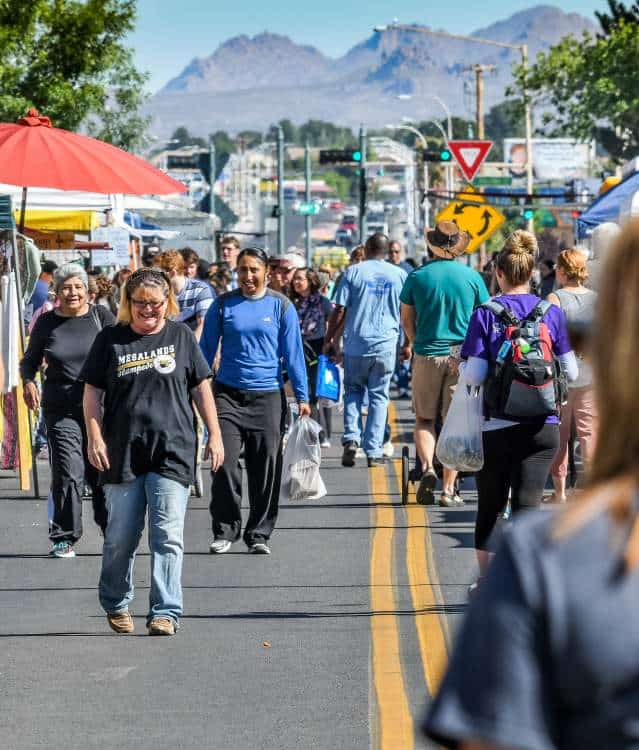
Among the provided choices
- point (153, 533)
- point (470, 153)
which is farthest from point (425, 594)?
point (470, 153)

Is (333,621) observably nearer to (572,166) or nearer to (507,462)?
(507,462)

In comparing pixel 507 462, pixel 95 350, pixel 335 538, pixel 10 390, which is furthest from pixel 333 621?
pixel 10 390

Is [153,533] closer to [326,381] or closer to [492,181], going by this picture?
[326,381]

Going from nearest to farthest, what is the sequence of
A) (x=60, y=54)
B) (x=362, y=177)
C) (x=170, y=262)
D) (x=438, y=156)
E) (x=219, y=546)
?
(x=219, y=546) → (x=170, y=262) → (x=60, y=54) → (x=438, y=156) → (x=362, y=177)

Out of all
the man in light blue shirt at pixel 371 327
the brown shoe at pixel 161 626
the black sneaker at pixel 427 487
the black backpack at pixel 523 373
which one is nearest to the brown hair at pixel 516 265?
the black backpack at pixel 523 373

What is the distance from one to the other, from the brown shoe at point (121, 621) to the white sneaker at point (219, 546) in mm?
2484

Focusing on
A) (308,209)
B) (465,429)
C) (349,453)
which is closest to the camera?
(465,429)

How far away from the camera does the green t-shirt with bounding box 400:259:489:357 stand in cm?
1163

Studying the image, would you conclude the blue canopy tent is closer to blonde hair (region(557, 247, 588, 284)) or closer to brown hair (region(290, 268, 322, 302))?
brown hair (region(290, 268, 322, 302))

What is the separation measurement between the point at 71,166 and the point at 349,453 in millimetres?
4608

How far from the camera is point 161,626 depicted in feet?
25.9

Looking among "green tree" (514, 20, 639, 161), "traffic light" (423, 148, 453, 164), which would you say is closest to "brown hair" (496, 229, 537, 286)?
"traffic light" (423, 148, 453, 164)

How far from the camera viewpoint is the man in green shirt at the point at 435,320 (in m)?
11.6

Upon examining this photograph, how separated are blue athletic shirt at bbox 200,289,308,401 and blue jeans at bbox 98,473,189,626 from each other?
261cm
